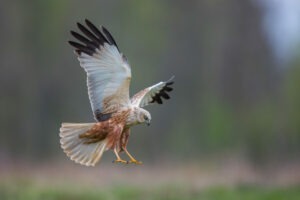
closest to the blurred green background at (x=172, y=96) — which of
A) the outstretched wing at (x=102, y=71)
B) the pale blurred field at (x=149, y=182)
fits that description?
the pale blurred field at (x=149, y=182)

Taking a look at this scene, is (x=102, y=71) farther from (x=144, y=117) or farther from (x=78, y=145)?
(x=78, y=145)

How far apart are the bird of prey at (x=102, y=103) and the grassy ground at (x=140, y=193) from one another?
140 inches

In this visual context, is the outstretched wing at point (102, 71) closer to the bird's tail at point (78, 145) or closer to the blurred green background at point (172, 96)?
the bird's tail at point (78, 145)

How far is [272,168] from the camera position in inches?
683

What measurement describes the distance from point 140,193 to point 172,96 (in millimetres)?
19489

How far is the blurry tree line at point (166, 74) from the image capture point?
26.0 metres

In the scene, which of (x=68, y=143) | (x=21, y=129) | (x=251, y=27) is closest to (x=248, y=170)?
(x=68, y=143)

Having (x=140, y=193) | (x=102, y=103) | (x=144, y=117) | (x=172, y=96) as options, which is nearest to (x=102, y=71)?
(x=102, y=103)

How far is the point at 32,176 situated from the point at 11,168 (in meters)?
1.37

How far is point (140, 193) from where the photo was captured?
13688mm

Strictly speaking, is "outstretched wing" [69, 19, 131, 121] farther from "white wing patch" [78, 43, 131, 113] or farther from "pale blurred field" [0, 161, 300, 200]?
"pale blurred field" [0, 161, 300, 200]

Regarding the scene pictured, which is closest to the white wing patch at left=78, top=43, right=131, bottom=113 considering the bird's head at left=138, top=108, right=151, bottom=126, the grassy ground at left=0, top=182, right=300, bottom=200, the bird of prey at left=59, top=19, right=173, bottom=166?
the bird of prey at left=59, top=19, right=173, bottom=166

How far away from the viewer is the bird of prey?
30.7ft

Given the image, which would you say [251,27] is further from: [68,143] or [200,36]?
[68,143]
